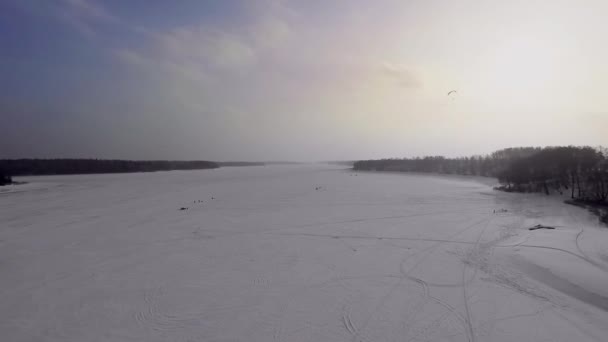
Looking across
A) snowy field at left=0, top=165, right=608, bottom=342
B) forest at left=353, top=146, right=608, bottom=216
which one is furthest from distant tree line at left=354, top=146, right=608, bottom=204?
snowy field at left=0, top=165, right=608, bottom=342

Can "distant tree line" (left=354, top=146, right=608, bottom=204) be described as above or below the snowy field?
above

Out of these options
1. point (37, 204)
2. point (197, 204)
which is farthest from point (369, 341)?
point (37, 204)

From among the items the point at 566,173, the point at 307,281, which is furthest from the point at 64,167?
the point at 566,173

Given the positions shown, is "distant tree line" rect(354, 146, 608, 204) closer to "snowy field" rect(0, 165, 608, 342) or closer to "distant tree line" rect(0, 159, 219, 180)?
"snowy field" rect(0, 165, 608, 342)

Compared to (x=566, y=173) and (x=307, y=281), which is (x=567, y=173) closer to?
(x=566, y=173)

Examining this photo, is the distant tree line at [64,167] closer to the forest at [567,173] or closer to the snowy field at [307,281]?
the snowy field at [307,281]

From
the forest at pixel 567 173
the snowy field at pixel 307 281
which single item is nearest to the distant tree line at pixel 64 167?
the snowy field at pixel 307 281

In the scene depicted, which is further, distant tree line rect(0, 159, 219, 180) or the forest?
distant tree line rect(0, 159, 219, 180)

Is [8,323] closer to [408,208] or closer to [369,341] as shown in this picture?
[369,341]
